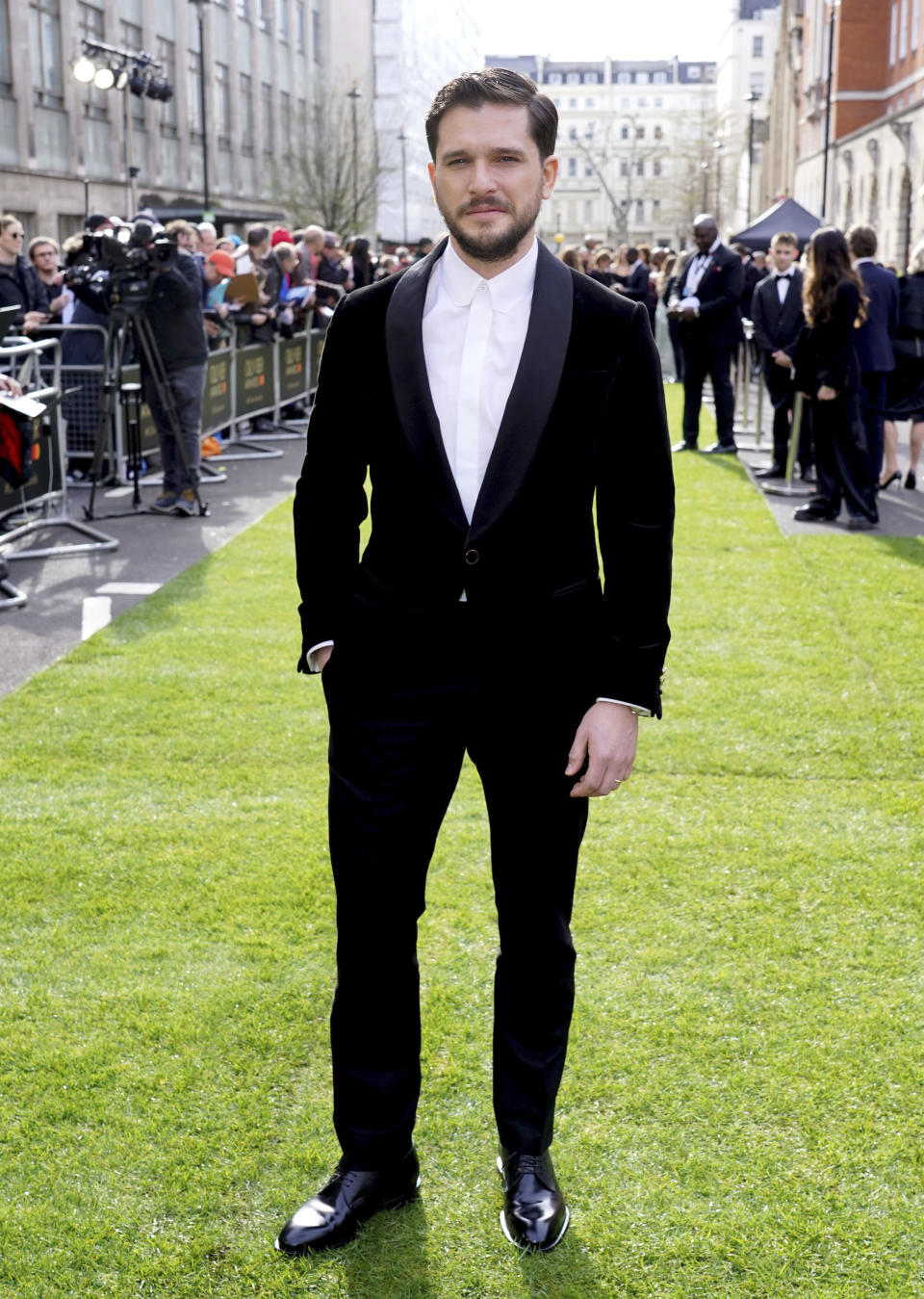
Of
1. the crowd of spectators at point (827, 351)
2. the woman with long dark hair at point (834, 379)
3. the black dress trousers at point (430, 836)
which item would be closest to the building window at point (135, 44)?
the crowd of spectators at point (827, 351)

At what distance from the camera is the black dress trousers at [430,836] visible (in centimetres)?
274

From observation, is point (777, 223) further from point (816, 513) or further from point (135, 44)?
point (135, 44)

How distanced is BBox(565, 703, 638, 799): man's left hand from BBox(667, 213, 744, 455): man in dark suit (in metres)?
13.0

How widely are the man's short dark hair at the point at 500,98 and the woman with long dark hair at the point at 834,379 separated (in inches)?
344

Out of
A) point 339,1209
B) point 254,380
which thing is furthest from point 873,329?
point 339,1209

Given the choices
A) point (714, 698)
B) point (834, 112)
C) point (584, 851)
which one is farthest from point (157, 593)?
Result: point (834, 112)

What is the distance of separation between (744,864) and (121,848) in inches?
81.7

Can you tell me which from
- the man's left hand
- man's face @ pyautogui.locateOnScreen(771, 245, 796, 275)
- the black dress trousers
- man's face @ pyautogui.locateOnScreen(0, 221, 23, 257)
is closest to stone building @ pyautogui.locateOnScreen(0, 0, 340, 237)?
man's face @ pyautogui.locateOnScreen(0, 221, 23, 257)

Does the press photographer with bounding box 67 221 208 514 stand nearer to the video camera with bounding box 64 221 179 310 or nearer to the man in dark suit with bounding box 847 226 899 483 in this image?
the video camera with bounding box 64 221 179 310

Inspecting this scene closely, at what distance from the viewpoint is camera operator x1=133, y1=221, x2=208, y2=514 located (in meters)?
11.1

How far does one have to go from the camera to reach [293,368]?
18.0 m

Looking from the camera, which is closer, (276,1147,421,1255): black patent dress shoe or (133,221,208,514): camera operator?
(276,1147,421,1255): black patent dress shoe

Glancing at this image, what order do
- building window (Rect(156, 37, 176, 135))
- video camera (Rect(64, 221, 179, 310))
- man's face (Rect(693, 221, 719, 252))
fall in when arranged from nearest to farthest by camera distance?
video camera (Rect(64, 221, 179, 310)), man's face (Rect(693, 221, 719, 252)), building window (Rect(156, 37, 176, 135))

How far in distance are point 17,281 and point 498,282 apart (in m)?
10.9
